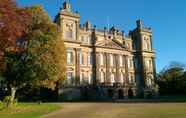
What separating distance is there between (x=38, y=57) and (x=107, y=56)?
29945 millimetres

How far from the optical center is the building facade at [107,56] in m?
58.0

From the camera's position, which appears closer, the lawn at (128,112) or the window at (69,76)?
the lawn at (128,112)

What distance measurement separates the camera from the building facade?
58.0m

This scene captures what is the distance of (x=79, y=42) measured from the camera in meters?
58.8

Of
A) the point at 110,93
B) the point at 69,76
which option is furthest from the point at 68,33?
the point at 110,93

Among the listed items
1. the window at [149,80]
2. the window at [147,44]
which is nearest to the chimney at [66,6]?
the window at [147,44]

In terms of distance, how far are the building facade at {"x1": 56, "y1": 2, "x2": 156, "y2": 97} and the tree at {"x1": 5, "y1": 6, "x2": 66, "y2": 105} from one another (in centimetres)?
1772

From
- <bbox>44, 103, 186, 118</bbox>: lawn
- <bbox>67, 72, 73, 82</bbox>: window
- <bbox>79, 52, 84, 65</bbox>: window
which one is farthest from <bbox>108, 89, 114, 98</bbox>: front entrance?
<bbox>44, 103, 186, 118</bbox>: lawn

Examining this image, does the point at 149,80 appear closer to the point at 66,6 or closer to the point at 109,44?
the point at 109,44

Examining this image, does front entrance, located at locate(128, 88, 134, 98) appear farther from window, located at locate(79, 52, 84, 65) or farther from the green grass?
the green grass

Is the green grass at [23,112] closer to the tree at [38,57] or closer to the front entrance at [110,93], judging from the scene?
the tree at [38,57]

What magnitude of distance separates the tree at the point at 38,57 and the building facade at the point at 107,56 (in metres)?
17.7

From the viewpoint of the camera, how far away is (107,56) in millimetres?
63719

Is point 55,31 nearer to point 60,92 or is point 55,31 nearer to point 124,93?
point 60,92
